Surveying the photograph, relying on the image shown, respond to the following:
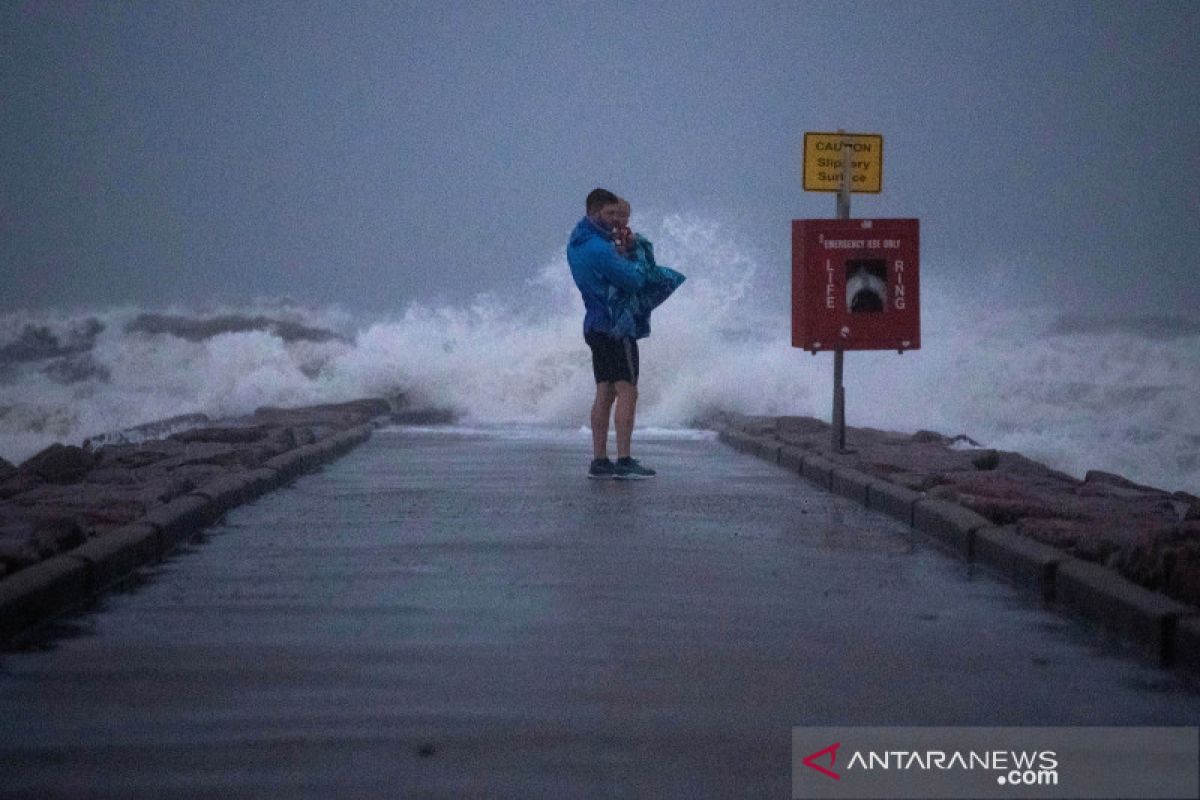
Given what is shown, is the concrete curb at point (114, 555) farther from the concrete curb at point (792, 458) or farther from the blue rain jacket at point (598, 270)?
the concrete curb at point (792, 458)

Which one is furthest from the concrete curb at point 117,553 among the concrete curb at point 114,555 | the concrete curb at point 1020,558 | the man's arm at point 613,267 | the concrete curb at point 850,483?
the man's arm at point 613,267

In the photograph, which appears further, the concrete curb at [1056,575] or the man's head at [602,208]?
the man's head at [602,208]

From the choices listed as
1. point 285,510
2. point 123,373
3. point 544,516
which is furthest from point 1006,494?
point 123,373

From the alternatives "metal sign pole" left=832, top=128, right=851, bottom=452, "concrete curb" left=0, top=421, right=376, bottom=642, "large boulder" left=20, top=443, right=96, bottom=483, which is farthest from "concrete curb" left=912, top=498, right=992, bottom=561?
"large boulder" left=20, top=443, right=96, bottom=483

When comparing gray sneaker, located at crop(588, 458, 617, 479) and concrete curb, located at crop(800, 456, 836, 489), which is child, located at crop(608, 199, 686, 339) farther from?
concrete curb, located at crop(800, 456, 836, 489)

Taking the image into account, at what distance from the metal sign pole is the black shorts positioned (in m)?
1.83

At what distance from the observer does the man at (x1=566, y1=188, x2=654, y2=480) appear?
42.0 ft

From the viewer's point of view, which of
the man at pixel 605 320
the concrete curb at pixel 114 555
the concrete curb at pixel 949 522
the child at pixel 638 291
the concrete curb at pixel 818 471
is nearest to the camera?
the concrete curb at pixel 114 555

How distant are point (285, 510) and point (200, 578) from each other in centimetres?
301

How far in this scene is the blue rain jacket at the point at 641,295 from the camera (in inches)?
508

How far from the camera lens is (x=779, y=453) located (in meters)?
15.1

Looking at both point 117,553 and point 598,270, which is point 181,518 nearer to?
point 117,553

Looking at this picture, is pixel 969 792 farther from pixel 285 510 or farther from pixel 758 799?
pixel 285 510

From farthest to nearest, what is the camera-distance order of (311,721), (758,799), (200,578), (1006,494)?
(1006,494)
(200,578)
(311,721)
(758,799)
